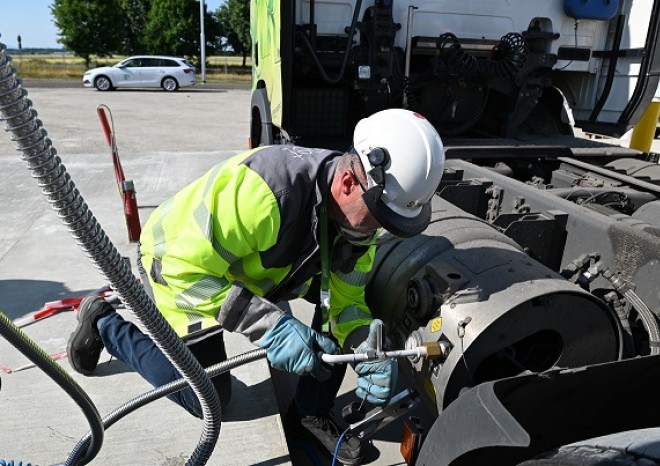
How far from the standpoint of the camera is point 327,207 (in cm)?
212

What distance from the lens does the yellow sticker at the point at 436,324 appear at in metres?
1.99

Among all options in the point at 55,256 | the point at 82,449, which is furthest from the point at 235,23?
the point at 82,449

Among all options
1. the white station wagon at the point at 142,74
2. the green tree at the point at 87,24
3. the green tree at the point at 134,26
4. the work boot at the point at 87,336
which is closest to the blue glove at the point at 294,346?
the work boot at the point at 87,336

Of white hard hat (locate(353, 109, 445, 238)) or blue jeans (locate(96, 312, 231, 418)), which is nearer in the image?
white hard hat (locate(353, 109, 445, 238))

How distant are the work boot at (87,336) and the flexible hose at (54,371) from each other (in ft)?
2.36

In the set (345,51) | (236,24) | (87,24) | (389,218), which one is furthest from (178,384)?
(236,24)

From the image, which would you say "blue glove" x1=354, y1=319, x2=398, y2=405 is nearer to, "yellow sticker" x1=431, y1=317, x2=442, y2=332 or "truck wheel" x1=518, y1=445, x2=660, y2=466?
"yellow sticker" x1=431, y1=317, x2=442, y2=332

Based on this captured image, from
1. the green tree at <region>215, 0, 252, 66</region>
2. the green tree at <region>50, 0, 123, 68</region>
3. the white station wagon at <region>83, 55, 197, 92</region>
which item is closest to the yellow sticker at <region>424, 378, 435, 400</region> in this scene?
the white station wagon at <region>83, 55, 197, 92</region>

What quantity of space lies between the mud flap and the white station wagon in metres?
22.5

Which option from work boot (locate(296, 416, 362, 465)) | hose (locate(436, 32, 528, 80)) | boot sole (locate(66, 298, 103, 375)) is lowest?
work boot (locate(296, 416, 362, 465))

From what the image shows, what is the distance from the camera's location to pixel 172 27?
37.6 meters

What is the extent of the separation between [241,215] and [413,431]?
3.32 feet

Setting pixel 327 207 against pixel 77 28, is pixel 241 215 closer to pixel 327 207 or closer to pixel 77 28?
pixel 327 207

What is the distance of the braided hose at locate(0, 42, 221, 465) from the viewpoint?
1029 mm
